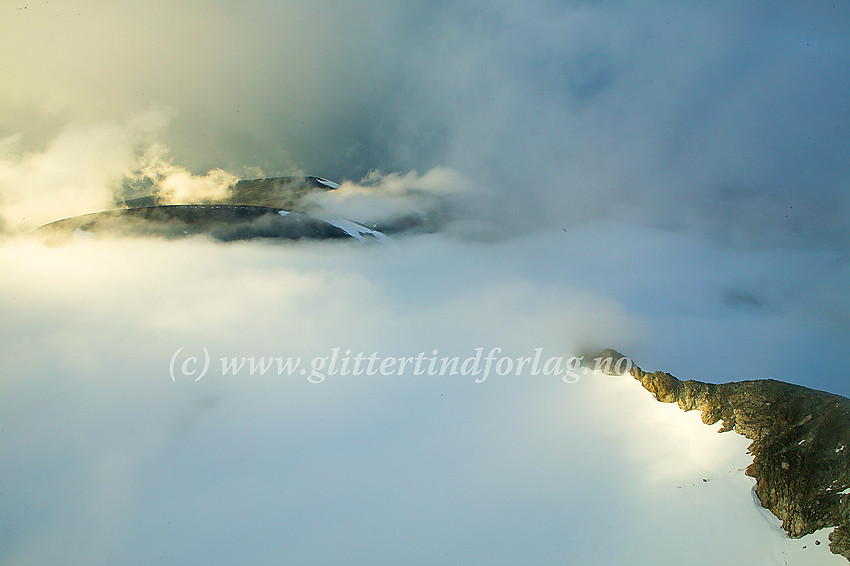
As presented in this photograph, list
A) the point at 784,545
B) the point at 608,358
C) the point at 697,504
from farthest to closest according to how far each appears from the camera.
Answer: the point at 608,358, the point at 697,504, the point at 784,545

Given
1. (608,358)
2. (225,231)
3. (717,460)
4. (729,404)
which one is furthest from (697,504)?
(225,231)

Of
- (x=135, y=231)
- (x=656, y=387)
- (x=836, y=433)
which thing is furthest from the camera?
(x=135, y=231)

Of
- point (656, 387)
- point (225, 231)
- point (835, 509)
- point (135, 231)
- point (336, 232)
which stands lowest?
point (835, 509)

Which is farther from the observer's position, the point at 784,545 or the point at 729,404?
the point at 729,404

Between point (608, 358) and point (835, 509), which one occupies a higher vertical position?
point (608, 358)

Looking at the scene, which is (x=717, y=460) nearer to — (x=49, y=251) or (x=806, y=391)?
(x=806, y=391)

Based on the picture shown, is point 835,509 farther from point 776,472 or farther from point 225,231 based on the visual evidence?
point 225,231
